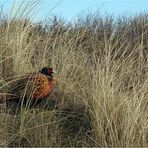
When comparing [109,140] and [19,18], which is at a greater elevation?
[19,18]

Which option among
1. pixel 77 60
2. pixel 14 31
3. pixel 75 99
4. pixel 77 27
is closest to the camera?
pixel 75 99

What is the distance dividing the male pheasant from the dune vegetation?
113 millimetres

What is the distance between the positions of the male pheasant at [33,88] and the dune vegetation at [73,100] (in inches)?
4.4

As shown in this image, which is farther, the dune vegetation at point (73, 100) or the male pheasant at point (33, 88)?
the male pheasant at point (33, 88)

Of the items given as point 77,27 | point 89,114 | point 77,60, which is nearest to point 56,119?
point 89,114

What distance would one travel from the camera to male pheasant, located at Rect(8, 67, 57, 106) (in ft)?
15.5

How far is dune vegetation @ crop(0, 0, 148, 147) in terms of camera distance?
13.4ft

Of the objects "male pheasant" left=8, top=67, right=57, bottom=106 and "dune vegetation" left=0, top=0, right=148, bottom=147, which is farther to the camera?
"male pheasant" left=8, top=67, right=57, bottom=106

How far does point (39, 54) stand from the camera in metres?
5.94

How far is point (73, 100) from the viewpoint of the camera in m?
4.96

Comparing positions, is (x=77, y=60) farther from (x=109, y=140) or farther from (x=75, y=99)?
(x=109, y=140)

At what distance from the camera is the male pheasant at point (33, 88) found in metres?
4.72

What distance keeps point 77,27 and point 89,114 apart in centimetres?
376

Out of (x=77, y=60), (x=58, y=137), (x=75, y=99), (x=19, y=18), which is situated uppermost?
(x=19, y=18)
